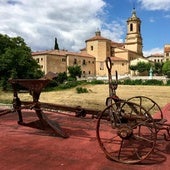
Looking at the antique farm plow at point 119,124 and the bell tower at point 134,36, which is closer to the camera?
the antique farm plow at point 119,124

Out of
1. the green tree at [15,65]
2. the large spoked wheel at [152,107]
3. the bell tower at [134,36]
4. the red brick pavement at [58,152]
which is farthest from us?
the bell tower at [134,36]

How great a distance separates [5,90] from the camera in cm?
4428

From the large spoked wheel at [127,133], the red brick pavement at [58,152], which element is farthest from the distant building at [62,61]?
the large spoked wheel at [127,133]

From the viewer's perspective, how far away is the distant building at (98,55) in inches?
3568

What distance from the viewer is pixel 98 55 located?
100 meters

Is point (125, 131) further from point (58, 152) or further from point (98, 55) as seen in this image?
point (98, 55)

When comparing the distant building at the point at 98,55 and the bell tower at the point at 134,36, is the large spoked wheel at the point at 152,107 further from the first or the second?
the bell tower at the point at 134,36

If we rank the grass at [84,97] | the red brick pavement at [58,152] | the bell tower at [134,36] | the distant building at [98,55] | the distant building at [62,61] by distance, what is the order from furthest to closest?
1. the bell tower at [134,36]
2. the distant building at [98,55]
3. the distant building at [62,61]
4. the grass at [84,97]
5. the red brick pavement at [58,152]

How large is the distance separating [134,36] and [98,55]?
17.4 metres

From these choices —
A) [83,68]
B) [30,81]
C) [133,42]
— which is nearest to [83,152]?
[30,81]

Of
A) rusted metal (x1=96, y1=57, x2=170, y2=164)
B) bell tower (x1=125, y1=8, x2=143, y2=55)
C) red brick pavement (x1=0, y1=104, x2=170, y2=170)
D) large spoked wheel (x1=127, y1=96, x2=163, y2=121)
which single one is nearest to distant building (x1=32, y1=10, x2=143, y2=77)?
bell tower (x1=125, y1=8, x2=143, y2=55)

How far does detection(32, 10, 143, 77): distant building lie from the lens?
9062 centimetres

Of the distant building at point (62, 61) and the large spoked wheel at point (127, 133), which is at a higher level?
the distant building at point (62, 61)

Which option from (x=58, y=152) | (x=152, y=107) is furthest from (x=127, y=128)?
(x=152, y=107)
